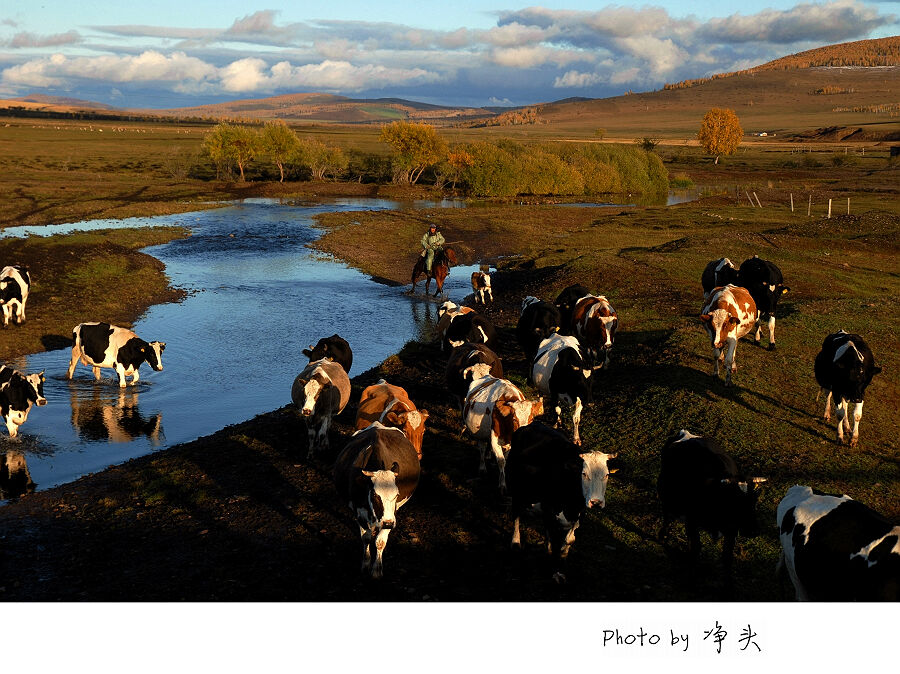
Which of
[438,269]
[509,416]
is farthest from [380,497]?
[438,269]

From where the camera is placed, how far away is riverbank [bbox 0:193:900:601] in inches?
370

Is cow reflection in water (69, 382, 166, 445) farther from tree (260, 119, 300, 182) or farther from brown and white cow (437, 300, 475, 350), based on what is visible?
tree (260, 119, 300, 182)

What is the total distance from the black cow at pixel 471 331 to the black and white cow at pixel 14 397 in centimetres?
934

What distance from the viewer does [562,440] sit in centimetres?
998

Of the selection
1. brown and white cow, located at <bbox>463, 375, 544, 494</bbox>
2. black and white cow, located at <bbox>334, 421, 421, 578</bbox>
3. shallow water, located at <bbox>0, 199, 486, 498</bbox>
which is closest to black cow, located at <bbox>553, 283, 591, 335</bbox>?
shallow water, located at <bbox>0, 199, 486, 498</bbox>

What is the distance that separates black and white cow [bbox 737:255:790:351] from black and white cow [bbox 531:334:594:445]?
5837 millimetres

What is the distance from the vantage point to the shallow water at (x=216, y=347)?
15484 millimetres

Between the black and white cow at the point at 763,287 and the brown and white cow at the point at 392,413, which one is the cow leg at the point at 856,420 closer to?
the black and white cow at the point at 763,287

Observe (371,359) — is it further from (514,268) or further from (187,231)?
(187,231)

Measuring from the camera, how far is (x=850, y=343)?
1331cm

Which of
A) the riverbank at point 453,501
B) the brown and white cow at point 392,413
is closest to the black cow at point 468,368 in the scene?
the riverbank at point 453,501

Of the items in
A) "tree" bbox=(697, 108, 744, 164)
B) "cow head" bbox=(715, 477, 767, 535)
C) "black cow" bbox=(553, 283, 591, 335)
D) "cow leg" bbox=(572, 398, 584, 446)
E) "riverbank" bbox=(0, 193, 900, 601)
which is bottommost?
"riverbank" bbox=(0, 193, 900, 601)

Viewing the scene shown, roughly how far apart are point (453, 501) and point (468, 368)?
321 centimetres

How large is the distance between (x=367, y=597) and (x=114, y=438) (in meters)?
8.98
